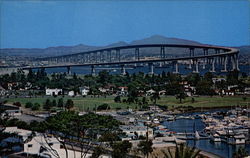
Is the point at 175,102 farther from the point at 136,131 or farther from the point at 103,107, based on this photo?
the point at 136,131

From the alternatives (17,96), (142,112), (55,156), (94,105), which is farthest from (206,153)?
(17,96)

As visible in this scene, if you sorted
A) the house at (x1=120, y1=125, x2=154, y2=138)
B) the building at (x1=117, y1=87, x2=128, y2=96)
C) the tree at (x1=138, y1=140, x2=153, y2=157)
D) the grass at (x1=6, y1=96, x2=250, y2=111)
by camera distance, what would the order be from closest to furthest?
the tree at (x1=138, y1=140, x2=153, y2=157), the house at (x1=120, y1=125, x2=154, y2=138), the grass at (x1=6, y1=96, x2=250, y2=111), the building at (x1=117, y1=87, x2=128, y2=96)

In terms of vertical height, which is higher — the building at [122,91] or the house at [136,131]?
the building at [122,91]

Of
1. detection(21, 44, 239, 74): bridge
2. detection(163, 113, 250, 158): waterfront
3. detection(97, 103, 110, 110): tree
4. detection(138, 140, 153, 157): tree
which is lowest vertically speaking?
detection(163, 113, 250, 158): waterfront

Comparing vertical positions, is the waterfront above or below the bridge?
below

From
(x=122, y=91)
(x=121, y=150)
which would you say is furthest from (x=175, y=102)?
(x=121, y=150)

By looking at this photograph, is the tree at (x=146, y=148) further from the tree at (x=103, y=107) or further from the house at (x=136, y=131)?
the tree at (x=103, y=107)

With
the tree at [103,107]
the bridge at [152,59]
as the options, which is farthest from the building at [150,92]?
the bridge at [152,59]

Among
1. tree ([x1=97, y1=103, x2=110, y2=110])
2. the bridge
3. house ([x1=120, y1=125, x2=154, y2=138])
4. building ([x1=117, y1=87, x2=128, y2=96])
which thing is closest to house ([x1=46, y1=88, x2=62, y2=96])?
building ([x1=117, y1=87, x2=128, y2=96])

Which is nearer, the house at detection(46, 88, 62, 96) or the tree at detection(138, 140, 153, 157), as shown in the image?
the tree at detection(138, 140, 153, 157)

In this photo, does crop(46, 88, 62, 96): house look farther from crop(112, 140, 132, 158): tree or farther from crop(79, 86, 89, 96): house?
crop(112, 140, 132, 158): tree
